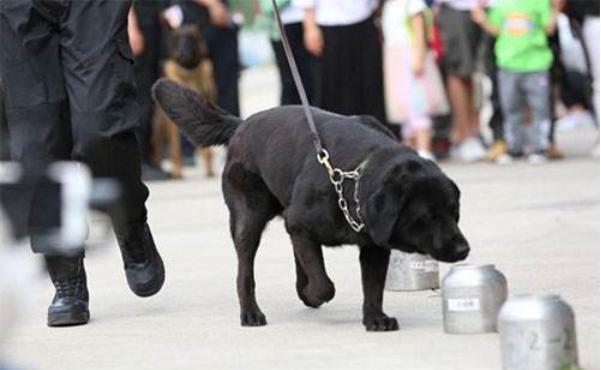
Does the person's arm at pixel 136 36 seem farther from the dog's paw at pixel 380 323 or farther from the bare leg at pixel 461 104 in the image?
the dog's paw at pixel 380 323

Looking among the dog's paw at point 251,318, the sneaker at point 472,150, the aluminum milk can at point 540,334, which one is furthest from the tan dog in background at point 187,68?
the aluminum milk can at point 540,334

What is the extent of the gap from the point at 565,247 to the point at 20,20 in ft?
10.5

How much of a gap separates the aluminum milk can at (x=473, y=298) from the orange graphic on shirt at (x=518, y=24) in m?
8.32

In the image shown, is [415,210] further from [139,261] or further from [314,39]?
[314,39]

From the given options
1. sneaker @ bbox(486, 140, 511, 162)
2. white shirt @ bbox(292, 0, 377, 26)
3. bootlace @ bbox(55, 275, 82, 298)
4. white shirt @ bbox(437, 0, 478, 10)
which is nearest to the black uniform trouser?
bootlace @ bbox(55, 275, 82, 298)

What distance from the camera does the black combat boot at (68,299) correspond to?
23.4 feet

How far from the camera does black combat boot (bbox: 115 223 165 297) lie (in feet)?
24.2

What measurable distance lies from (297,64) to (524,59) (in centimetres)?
189

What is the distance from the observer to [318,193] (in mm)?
6445

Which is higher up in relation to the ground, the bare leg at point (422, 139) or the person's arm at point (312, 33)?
the person's arm at point (312, 33)

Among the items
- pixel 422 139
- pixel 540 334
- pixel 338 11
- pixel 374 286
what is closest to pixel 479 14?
pixel 422 139

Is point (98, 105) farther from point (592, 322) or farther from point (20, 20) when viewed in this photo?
point (592, 322)

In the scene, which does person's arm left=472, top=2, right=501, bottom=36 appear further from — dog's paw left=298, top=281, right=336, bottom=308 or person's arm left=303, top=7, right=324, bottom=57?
dog's paw left=298, top=281, right=336, bottom=308

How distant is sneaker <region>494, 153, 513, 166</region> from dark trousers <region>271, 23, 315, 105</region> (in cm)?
175
